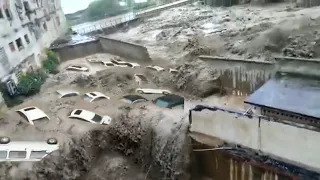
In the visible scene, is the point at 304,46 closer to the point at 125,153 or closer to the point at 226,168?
the point at 226,168

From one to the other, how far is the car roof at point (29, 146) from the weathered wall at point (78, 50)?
1128 centimetres

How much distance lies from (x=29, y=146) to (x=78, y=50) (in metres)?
12.5

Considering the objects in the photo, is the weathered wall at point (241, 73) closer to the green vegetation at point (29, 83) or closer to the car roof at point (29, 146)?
the car roof at point (29, 146)

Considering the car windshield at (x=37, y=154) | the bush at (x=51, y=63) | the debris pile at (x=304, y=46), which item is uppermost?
the debris pile at (x=304, y=46)

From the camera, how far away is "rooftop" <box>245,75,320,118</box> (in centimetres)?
882

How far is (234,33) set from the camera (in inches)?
Answer: 729

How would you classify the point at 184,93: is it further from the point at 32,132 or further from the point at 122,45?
the point at 122,45

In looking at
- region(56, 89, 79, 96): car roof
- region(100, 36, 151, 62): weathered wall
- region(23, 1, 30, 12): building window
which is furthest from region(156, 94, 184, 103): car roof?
region(23, 1, 30, 12): building window

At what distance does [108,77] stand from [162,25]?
36.1 feet

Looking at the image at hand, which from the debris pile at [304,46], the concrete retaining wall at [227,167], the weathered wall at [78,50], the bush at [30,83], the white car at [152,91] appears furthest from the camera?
the weathered wall at [78,50]

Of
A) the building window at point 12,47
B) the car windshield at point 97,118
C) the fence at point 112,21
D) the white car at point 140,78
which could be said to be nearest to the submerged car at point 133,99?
the car windshield at point 97,118

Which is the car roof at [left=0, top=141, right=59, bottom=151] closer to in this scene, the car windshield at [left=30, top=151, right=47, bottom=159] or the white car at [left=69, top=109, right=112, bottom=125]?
the car windshield at [left=30, top=151, right=47, bottom=159]

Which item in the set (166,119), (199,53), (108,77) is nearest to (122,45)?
(108,77)

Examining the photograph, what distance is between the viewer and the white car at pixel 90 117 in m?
12.4
